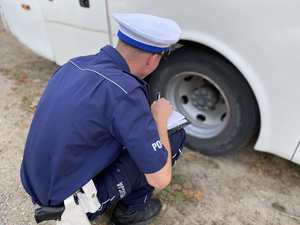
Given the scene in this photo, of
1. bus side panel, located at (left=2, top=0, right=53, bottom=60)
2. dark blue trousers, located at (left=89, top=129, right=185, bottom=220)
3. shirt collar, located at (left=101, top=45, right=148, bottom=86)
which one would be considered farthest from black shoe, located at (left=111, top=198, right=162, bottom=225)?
bus side panel, located at (left=2, top=0, right=53, bottom=60)

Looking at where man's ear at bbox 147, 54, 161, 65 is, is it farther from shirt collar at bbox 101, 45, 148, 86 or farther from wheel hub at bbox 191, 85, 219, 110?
wheel hub at bbox 191, 85, 219, 110

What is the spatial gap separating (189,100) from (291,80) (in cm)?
87

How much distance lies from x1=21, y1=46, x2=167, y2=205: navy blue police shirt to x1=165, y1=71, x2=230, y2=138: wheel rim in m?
1.06

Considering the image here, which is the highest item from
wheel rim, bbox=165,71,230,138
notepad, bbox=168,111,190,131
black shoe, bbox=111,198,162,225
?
notepad, bbox=168,111,190,131

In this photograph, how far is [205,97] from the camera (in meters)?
2.86

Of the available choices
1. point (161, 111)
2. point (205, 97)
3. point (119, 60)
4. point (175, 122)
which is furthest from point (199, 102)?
point (119, 60)

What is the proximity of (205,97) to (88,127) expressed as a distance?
1298 mm

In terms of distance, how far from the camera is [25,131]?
331 centimetres

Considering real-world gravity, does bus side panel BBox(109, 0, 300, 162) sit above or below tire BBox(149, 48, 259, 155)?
above

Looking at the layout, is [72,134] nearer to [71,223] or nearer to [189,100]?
[71,223]

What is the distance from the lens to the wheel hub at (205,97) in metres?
2.83

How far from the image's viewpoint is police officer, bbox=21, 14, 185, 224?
1.69 metres

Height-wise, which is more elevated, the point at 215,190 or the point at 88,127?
the point at 88,127

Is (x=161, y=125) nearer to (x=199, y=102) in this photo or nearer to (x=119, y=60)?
(x=119, y=60)
